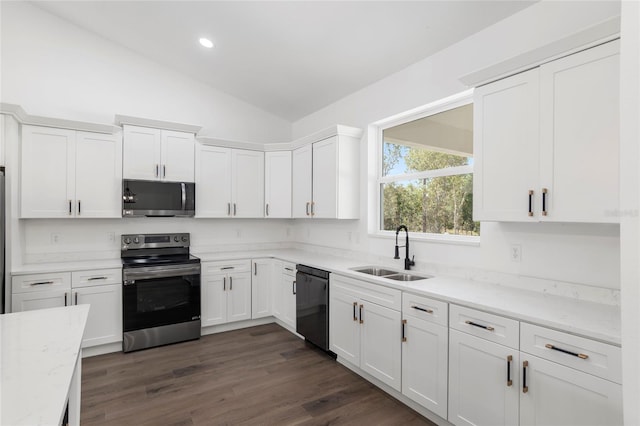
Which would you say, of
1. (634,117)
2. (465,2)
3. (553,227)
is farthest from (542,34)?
(634,117)

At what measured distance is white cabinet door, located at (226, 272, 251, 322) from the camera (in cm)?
426

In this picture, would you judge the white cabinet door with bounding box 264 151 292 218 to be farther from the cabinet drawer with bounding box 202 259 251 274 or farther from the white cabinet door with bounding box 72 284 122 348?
the white cabinet door with bounding box 72 284 122 348

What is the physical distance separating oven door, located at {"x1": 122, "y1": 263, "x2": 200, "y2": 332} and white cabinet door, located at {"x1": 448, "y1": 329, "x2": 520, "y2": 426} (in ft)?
9.40

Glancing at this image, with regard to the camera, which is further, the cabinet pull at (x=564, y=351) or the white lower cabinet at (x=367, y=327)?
the white lower cabinet at (x=367, y=327)

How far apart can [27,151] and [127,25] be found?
65.6 inches

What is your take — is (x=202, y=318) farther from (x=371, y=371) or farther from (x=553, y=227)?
(x=553, y=227)

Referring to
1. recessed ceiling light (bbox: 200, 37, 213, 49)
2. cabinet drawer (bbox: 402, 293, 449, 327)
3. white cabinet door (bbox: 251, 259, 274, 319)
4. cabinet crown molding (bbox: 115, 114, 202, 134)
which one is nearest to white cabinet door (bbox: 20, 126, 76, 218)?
cabinet crown molding (bbox: 115, 114, 202, 134)

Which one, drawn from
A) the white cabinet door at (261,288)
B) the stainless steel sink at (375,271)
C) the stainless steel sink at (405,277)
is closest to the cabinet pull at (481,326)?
the stainless steel sink at (405,277)

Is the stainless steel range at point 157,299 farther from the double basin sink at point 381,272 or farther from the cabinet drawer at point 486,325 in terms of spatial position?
the cabinet drawer at point 486,325

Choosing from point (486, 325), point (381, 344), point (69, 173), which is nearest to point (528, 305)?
point (486, 325)

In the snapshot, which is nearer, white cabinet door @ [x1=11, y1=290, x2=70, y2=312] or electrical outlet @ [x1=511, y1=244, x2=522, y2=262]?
electrical outlet @ [x1=511, y1=244, x2=522, y2=262]

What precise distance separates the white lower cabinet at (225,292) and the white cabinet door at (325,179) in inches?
46.9

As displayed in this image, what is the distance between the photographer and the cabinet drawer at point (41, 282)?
3211 millimetres

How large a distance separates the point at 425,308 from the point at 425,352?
0.99 ft
